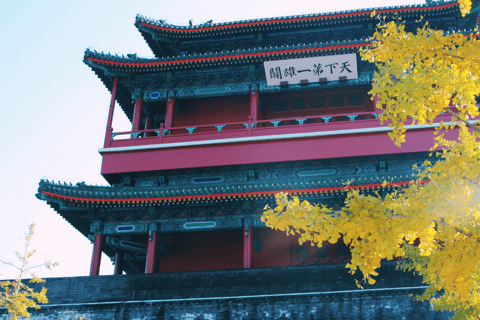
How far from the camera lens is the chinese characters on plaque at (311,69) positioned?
18578 mm

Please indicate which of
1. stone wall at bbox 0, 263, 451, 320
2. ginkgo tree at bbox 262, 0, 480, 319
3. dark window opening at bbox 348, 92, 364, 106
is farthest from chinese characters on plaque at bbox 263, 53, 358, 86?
ginkgo tree at bbox 262, 0, 480, 319

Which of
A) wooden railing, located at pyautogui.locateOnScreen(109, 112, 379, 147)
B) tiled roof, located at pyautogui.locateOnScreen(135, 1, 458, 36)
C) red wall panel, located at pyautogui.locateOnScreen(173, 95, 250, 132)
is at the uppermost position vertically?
tiled roof, located at pyautogui.locateOnScreen(135, 1, 458, 36)

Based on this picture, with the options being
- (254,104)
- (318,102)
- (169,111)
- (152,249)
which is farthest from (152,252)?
(318,102)

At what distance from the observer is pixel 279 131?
1817cm

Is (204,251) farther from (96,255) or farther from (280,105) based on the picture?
(280,105)

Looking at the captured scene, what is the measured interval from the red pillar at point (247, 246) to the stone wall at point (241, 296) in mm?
1090

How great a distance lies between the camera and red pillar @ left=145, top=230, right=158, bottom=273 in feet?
49.1

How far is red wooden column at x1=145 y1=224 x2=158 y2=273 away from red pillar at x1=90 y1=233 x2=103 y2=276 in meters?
1.57

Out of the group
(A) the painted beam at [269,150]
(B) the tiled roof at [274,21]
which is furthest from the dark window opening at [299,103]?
(B) the tiled roof at [274,21]

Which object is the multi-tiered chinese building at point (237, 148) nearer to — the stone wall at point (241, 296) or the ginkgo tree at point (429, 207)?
the stone wall at point (241, 296)

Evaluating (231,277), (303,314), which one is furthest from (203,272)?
(303,314)

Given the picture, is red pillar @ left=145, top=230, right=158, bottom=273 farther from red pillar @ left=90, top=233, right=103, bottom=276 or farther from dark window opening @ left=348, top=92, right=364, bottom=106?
dark window opening @ left=348, top=92, right=364, bottom=106

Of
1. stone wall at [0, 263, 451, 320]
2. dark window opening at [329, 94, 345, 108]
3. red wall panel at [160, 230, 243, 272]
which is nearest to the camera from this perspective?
stone wall at [0, 263, 451, 320]

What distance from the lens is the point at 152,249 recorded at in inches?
608
